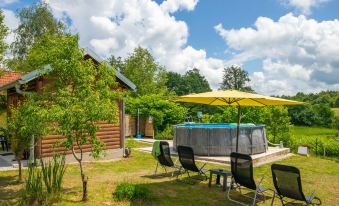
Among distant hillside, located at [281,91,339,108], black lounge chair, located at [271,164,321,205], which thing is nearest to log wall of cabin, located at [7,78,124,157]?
black lounge chair, located at [271,164,321,205]

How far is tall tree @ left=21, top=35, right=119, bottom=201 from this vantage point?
728cm

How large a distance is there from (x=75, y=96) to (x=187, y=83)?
63615 mm

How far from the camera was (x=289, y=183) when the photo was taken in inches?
264

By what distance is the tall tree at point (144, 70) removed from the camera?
44.5 m

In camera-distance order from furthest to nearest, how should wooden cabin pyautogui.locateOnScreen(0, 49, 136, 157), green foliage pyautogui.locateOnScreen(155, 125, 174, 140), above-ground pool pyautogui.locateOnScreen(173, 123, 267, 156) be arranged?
green foliage pyautogui.locateOnScreen(155, 125, 174, 140), above-ground pool pyautogui.locateOnScreen(173, 123, 267, 156), wooden cabin pyautogui.locateOnScreen(0, 49, 136, 157)

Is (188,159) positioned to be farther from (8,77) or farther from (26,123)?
(8,77)

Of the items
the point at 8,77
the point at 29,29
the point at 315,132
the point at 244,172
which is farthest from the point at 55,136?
the point at 315,132

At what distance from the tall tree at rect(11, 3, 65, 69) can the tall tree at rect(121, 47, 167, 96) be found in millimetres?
14357

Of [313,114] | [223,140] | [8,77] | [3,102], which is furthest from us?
[313,114]

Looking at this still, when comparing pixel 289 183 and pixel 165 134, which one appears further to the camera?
pixel 165 134

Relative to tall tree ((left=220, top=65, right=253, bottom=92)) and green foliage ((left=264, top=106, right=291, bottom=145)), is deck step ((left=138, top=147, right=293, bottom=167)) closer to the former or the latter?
green foliage ((left=264, top=106, right=291, bottom=145))

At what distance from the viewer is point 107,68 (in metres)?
8.23

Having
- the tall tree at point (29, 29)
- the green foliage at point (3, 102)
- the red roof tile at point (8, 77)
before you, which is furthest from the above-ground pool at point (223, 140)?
the tall tree at point (29, 29)

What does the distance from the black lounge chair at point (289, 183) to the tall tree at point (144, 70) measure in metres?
37.1
